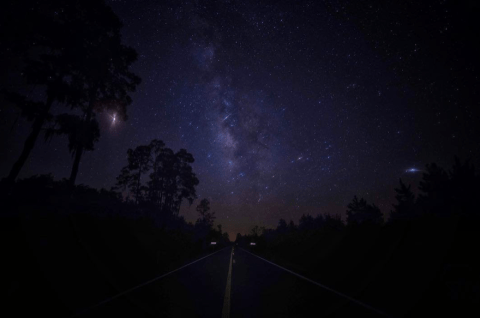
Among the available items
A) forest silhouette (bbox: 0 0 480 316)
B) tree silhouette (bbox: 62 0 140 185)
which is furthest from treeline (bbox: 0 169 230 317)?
tree silhouette (bbox: 62 0 140 185)

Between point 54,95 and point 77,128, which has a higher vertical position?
Answer: point 54,95

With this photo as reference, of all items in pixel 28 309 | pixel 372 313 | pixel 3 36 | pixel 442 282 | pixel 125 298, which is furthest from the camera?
pixel 3 36

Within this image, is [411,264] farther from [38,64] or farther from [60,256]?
[38,64]

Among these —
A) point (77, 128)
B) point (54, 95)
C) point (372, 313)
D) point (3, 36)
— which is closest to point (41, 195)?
point (77, 128)

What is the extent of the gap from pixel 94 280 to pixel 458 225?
44.5 ft

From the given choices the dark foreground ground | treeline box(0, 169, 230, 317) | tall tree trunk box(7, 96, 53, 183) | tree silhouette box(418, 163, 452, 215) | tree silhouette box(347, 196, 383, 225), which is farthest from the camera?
tree silhouette box(347, 196, 383, 225)

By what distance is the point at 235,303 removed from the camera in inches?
239

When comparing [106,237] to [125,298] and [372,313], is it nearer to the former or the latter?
[125,298]

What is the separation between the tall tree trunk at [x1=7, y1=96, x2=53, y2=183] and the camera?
13.7m

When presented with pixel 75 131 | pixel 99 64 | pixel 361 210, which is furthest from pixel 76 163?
pixel 361 210

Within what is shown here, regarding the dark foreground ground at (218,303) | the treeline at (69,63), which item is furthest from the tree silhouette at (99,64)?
the dark foreground ground at (218,303)

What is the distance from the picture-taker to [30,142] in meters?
14.6

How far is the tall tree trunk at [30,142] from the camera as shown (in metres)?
13.7

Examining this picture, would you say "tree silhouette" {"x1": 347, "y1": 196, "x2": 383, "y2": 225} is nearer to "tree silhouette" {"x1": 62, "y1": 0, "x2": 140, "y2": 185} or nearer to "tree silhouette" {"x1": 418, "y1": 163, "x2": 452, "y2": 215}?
"tree silhouette" {"x1": 418, "y1": 163, "x2": 452, "y2": 215}
